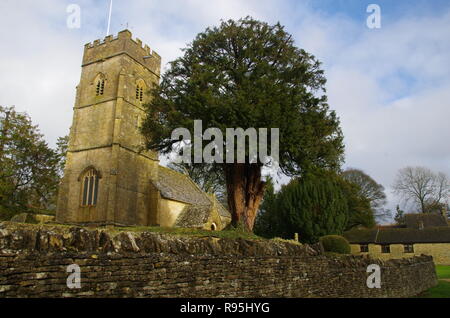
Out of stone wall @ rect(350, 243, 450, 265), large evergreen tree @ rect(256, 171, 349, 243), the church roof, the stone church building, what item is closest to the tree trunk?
the stone church building

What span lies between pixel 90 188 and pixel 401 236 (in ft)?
112

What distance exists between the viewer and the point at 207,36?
1977cm

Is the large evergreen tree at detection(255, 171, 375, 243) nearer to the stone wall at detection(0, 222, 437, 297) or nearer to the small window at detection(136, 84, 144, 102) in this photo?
the small window at detection(136, 84, 144, 102)

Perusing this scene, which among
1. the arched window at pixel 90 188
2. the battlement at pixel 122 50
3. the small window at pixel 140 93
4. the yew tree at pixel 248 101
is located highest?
the battlement at pixel 122 50

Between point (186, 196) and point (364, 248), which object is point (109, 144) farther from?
point (364, 248)

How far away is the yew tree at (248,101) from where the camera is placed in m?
17.3

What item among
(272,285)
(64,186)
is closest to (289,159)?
(272,285)

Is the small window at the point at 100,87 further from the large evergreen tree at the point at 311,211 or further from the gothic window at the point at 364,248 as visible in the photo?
the gothic window at the point at 364,248

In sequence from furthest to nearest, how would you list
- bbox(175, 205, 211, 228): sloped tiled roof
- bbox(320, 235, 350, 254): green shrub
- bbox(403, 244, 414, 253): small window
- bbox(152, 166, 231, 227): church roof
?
bbox(403, 244, 414, 253): small window
bbox(320, 235, 350, 254): green shrub
bbox(152, 166, 231, 227): church roof
bbox(175, 205, 211, 228): sloped tiled roof

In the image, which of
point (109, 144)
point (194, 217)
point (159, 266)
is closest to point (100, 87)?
point (109, 144)

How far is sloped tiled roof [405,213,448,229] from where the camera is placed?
152 ft

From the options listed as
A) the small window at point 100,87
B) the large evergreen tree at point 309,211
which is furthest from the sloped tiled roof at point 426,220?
the small window at point 100,87

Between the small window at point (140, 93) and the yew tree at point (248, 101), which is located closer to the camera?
the yew tree at point (248, 101)

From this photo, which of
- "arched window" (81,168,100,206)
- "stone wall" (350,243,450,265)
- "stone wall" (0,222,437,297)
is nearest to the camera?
"stone wall" (0,222,437,297)
